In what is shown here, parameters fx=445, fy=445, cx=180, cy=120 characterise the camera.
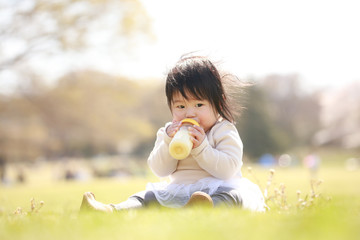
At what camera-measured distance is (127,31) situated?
20.7 meters

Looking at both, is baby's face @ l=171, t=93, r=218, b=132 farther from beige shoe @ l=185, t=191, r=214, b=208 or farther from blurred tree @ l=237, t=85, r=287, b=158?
blurred tree @ l=237, t=85, r=287, b=158

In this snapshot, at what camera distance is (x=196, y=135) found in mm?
3326

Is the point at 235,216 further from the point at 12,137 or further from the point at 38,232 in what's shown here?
the point at 12,137

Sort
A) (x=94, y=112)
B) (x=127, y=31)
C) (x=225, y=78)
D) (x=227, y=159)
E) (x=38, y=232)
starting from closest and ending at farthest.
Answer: (x=38, y=232) → (x=227, y=159) → (x=225, y=78) → (x=127, y=31) → (x=94, y=112)

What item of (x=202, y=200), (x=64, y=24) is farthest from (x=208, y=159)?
(x=64, y=24)

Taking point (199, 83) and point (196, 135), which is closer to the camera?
point (196, 135)

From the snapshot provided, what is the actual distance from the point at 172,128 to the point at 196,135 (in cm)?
24

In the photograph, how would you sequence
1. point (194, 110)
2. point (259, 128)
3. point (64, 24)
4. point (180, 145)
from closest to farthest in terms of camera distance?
point (180, 145)
point (194, 110)
point (64, 24)
point (259, 128)

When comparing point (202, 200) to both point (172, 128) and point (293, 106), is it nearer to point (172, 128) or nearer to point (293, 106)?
point (172, 128)

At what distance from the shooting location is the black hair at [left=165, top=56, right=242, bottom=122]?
11.6ft

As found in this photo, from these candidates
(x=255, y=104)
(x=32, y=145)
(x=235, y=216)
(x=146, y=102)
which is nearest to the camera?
(x=235, y=216)

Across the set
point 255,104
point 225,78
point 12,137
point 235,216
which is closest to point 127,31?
point 12,137

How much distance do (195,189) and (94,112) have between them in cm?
2114

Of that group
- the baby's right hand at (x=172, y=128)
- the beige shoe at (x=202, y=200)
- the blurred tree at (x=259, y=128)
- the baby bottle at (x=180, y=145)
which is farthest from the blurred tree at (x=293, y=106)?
the beige shoe at (x=202, y=200)
